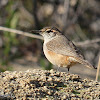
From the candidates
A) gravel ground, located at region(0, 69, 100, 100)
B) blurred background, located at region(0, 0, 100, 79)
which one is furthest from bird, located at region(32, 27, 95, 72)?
blurred background, located at region(0, 0, 100, 79)

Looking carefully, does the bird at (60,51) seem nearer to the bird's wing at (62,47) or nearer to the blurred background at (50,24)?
the bird's wing at (62,47)

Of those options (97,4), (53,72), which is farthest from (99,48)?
(53,72)

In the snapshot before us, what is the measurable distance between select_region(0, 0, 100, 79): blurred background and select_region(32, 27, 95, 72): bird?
2681 millimetres

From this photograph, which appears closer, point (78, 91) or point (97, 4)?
point (78, 91)

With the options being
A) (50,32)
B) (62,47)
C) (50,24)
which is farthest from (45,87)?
(50,24)

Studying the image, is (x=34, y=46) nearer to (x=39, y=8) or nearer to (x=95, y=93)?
(x=39, y=8)

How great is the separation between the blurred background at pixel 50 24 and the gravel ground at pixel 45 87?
181 inches

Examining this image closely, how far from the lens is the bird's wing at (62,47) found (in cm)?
480

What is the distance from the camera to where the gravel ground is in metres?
2.93

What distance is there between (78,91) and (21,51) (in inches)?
236

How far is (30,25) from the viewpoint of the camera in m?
9.58

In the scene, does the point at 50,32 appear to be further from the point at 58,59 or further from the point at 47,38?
the point at 58,59

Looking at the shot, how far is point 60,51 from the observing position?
5.01 meters

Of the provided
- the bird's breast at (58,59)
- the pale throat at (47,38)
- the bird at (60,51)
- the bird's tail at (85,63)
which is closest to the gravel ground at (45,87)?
the bird's tail at (85,63)
